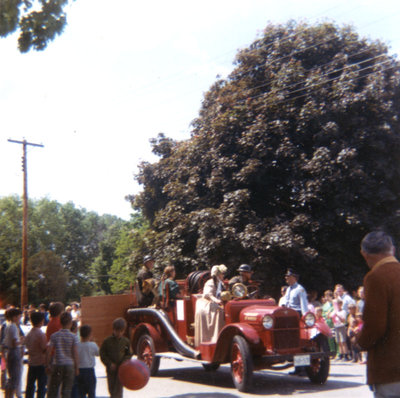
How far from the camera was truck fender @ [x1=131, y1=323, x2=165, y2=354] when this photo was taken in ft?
38.4

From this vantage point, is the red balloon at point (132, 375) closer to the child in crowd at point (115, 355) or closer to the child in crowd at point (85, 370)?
the child in crowd at point (115, 355)

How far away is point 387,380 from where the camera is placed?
3613 mm

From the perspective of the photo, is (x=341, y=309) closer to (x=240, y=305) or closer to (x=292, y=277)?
(x=292, y=277)

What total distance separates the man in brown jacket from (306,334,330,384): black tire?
6.73m

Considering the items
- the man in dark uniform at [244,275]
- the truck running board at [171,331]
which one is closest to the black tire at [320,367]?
the man in dark uniform at [244,275]

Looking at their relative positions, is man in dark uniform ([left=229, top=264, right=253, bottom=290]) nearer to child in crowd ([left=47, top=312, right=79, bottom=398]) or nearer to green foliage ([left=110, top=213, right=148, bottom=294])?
child in crowd ([left=47, top=312, right=79, bottom=398])

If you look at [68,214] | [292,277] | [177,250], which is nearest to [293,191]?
[177,250]

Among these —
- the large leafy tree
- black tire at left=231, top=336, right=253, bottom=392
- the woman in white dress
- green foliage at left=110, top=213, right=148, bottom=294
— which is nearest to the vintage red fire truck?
black tire at left=231, top=336, right=253, bottom=392

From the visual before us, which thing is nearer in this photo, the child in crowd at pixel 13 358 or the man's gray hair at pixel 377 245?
the man's gray hair at pixel 377 245

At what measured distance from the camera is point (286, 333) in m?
9.95

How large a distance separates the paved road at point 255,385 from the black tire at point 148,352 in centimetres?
28

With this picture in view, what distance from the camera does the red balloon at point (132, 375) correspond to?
285 inches

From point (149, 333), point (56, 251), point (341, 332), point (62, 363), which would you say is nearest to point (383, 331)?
point (62, 363)

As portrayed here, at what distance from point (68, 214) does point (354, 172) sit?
214ft
